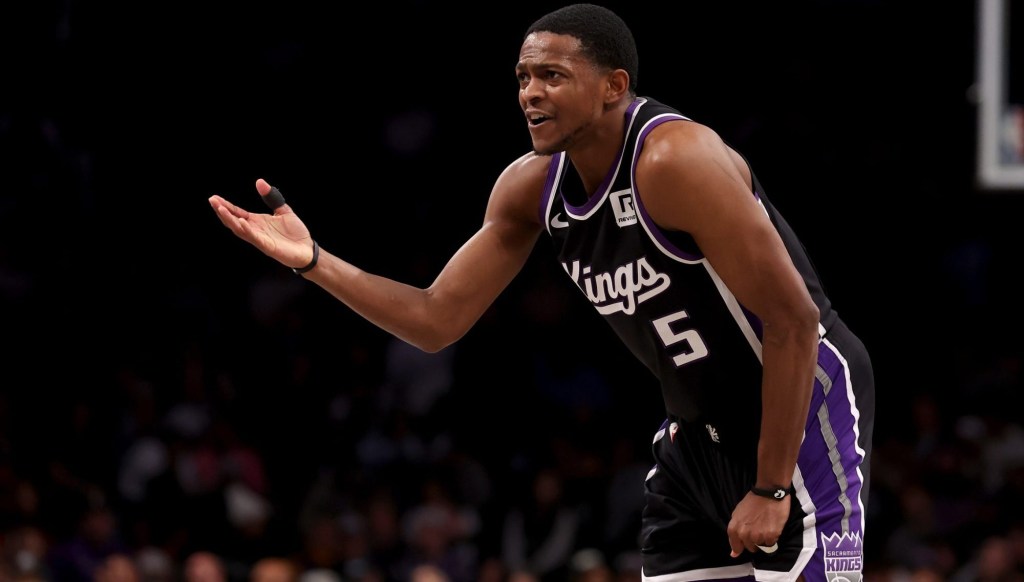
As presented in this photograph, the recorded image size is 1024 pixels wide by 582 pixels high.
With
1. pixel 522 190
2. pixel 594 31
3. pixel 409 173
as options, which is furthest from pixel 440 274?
pixel 409 173

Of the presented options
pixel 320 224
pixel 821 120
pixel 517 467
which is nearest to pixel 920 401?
pixel 821 120

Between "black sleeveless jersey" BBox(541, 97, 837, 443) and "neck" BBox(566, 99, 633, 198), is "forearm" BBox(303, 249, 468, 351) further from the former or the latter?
"neck" BBox(566, 99, 633, 198)

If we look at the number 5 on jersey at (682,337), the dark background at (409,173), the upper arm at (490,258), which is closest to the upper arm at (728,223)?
the number 5 on jersey at (682,337)

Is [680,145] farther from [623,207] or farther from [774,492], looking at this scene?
[774,492]

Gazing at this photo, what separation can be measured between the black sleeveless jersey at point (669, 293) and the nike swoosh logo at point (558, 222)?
11 mm

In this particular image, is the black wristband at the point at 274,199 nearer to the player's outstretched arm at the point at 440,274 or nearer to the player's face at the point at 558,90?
the player's outstretched arm at the point at 440,274

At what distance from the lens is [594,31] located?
3375mm

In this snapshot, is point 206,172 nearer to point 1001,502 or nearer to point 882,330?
point 882,330

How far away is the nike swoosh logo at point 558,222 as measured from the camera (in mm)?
3607

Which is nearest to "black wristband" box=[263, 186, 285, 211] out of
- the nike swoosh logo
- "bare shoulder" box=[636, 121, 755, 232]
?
the nike swoosh logo

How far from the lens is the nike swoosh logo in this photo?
142 inches

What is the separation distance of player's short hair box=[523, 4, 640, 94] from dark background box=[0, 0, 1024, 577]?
6.18 metres

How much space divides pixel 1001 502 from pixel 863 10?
3.64 metres

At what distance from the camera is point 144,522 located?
27.6 feet
